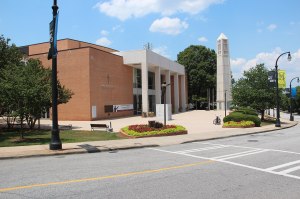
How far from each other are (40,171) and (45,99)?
11.0 metres

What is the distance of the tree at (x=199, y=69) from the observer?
84.7 metres

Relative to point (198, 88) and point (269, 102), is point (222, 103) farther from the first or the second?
point (269, 102)

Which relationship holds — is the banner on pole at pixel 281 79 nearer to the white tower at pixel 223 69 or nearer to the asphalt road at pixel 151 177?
the white tower at pixel 223 69

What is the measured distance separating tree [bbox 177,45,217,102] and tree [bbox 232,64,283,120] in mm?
34348

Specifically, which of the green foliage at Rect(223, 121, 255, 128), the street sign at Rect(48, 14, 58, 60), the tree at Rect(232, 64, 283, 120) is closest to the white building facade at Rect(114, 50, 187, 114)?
the tree at Rect(232, 64, 283, 120)

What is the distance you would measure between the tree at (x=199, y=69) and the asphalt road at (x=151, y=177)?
72073 mm

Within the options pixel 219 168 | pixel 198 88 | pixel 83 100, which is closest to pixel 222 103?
pixel 198 88

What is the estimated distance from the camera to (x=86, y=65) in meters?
43.8

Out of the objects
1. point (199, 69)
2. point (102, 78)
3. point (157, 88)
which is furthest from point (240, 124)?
point (199, 69)

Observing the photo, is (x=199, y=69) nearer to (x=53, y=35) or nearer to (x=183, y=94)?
(x=183, y=94)

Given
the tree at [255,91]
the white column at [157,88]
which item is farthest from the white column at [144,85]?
the tree at [255,91]

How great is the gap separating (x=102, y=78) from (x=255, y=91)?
2111 cm

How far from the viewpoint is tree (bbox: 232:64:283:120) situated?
46584 millimetres

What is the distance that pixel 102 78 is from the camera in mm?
46625
